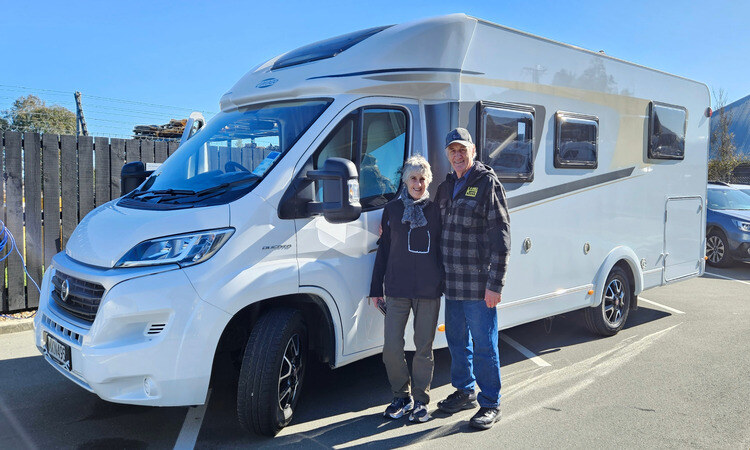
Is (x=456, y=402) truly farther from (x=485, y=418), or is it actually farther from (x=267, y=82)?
(x=267, y=82)

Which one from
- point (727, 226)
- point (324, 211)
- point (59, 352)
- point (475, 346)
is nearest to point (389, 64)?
point (324, 211)

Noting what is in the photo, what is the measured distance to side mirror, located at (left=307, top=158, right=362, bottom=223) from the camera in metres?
3.64

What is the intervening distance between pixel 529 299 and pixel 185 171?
3.22 metres

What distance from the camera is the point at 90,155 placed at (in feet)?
24.3

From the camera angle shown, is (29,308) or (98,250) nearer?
(98,250)

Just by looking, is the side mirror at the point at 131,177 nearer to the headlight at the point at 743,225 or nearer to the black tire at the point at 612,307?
the black tire at the point at 612,307

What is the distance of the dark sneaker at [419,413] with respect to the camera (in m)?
4.17

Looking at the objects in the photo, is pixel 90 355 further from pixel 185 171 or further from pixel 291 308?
pixel 185 171

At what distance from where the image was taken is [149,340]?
3.33 metres

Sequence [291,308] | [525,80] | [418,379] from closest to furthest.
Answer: [291,308], [418,379], [525,80]

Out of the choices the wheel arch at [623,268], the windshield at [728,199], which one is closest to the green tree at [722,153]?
the windshield at [728,199]

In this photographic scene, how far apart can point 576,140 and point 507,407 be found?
271cm

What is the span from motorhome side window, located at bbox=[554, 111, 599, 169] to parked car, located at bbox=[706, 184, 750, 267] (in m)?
7.67

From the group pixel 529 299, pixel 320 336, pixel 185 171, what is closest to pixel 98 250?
pixel 185 171
